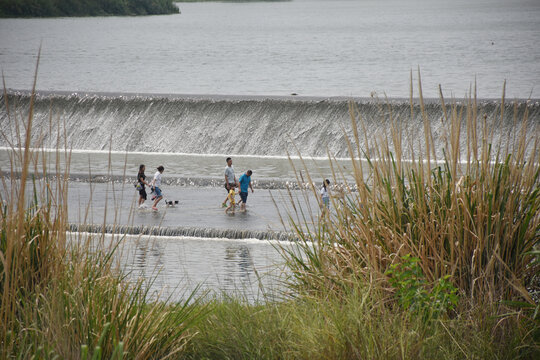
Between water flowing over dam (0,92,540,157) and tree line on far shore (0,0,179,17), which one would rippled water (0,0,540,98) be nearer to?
tree line on far shore (0,0,179,17)

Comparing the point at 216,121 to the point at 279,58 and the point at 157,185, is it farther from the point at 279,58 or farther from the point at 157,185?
the point at 279,58

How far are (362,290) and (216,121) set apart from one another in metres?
23.5

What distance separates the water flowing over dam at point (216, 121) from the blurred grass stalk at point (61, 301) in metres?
21.2

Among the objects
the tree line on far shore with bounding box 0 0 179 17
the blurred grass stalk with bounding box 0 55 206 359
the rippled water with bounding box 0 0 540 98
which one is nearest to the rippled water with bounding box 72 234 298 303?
the blurred grass stalk with bounding box 0 55 206 359

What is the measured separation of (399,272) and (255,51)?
7836cm

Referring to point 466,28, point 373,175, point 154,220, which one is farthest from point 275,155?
point 466,28

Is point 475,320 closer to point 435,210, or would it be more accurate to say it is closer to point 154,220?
point 435,210

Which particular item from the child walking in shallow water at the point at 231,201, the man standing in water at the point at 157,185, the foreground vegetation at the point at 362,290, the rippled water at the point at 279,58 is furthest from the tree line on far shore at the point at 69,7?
the foreground vegetation at the point at 362,290

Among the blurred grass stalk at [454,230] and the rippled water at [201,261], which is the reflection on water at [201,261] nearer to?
the rippled water at [201,261]

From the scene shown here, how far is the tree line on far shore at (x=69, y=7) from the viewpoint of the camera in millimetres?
115188

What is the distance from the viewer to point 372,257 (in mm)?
5711

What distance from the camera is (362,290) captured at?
549 centimetres

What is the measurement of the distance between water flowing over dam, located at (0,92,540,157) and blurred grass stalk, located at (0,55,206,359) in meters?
21.2

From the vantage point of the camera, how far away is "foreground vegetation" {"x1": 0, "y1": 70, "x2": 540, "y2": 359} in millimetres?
4852
